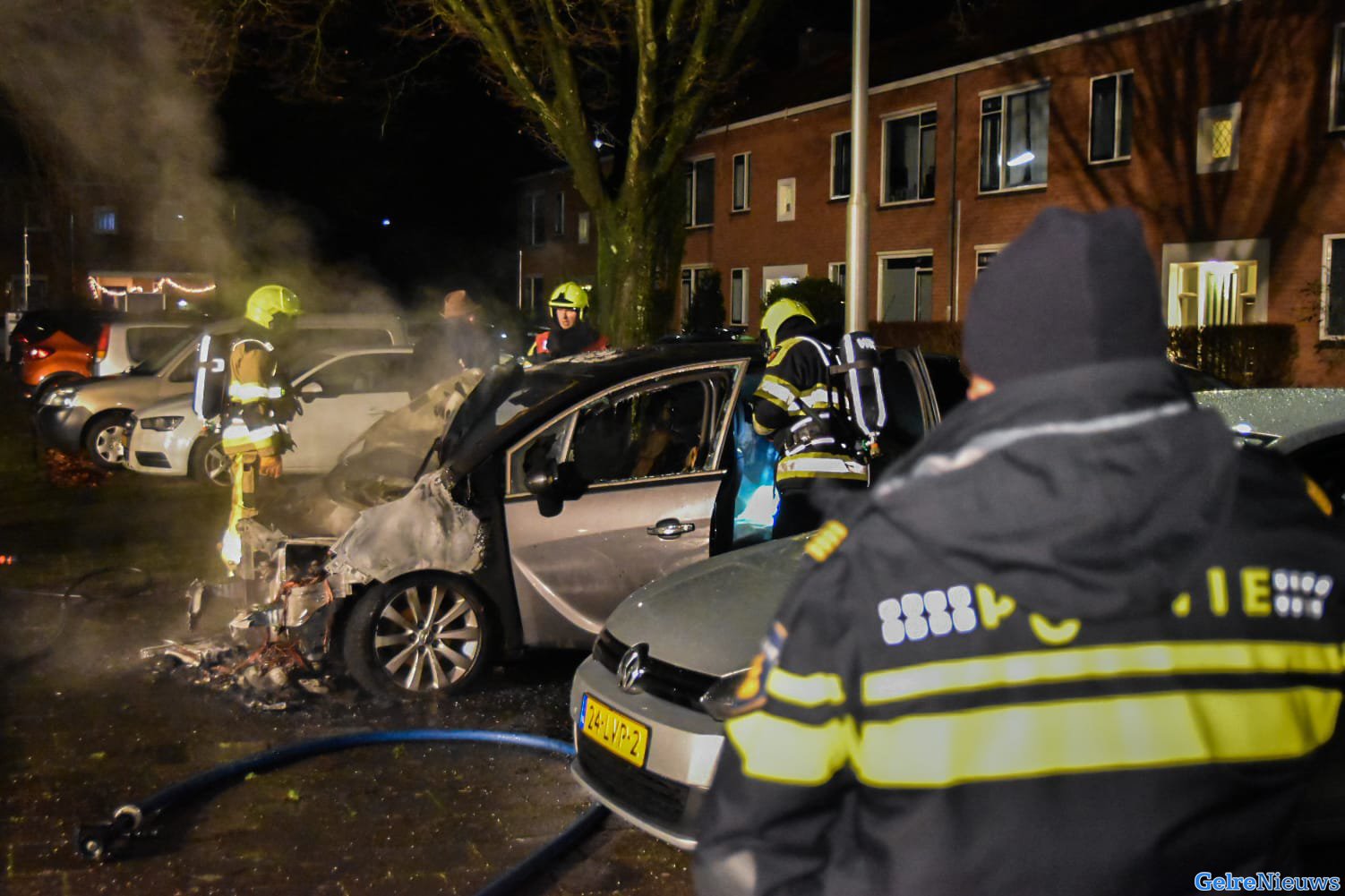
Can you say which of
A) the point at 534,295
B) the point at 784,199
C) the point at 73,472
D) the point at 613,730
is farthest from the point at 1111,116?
the point at 534,295

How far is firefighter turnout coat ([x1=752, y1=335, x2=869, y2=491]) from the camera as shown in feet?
19.9

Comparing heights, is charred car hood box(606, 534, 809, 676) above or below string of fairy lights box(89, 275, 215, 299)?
below

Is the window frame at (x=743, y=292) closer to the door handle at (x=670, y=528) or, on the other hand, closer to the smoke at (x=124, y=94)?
the smoke at (x=124, y=94)

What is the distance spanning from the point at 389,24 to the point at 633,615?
11.6 m

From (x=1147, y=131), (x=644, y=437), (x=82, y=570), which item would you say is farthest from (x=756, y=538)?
(x=1147, y=131)

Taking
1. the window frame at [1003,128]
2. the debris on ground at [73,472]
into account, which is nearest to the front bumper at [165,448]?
the debris on ground at [73,472]

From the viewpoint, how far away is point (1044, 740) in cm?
146

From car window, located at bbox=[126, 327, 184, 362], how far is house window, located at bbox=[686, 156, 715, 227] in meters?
20.6

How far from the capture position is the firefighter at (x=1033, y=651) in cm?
145

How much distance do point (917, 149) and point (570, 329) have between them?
20.1m

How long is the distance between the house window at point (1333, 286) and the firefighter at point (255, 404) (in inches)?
661

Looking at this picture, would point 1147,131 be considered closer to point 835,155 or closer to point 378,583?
point 835,155

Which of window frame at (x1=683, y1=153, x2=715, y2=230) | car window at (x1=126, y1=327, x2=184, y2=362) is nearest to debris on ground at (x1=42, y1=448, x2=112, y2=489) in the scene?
→ car window at (x1=126, y1=327, x2=184, y2=362)

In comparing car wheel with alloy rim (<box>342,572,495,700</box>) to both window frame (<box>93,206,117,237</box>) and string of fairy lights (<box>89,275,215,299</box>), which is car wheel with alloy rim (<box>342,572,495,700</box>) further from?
window frame (<box>93,206,117,237</box>)
